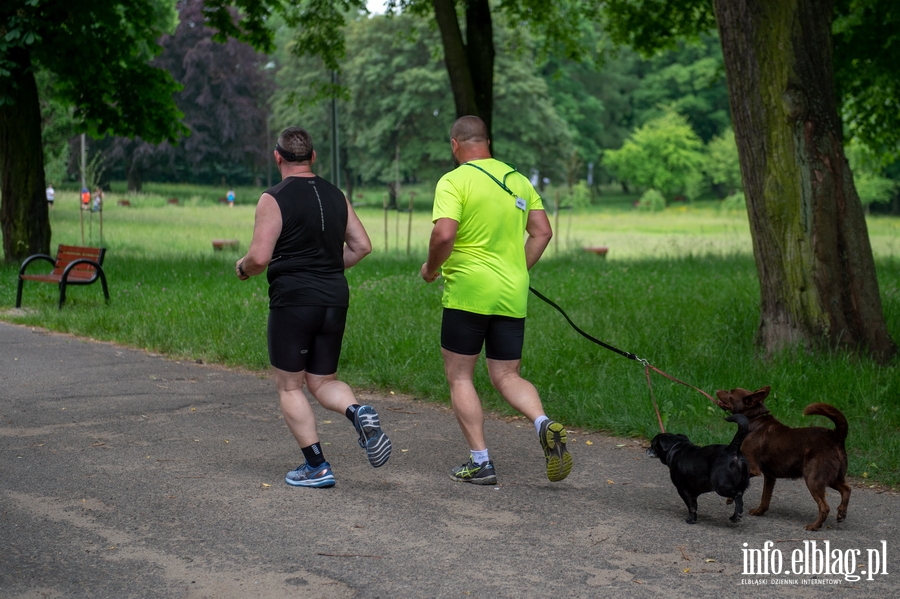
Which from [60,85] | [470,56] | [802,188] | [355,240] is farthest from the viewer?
[60,85]

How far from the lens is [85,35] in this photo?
16.7 m

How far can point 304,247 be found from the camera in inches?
208

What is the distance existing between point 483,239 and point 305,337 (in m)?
1.07

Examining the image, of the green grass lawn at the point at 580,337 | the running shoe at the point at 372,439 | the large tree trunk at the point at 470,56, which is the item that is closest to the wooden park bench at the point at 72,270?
the green grass lawn at the point at 580,337

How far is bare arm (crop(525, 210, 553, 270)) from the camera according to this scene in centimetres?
554

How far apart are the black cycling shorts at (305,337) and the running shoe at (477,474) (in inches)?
36.1

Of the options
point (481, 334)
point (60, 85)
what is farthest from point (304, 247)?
point (60, 85)

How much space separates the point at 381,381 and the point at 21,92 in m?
11.8

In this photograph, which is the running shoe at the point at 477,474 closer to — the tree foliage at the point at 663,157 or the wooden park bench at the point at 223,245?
the wooden park bench at the point at 223,245

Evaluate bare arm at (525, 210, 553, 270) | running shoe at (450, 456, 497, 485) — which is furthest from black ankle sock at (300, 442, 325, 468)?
bare arm at (525, 210, 553, 270)

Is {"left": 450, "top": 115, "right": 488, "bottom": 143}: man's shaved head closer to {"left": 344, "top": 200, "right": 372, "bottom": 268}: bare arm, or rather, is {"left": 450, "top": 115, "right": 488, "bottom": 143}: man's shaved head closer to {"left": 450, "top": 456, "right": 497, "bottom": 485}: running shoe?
{"left": 344, "top": 200, "right": 372, "bottom": 268}: bare arm

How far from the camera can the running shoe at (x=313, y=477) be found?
5.42m

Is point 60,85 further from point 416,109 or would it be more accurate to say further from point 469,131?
point 416,109

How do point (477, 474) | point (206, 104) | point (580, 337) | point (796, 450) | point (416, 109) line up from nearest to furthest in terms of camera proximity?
1. point (796, 450)
2. point (477, 474)
3. point (580, 337)
4. point (416, 109)
5. point (206, 104)
